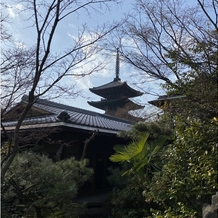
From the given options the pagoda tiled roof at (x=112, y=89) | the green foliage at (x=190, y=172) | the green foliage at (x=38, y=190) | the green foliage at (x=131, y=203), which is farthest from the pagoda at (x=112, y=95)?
the green foliage at (x=190, y=172)

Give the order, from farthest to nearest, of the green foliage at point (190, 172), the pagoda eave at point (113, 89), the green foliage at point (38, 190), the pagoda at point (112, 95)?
the pagoda at point (112, 95) < the pagoda eave at point (113, 89) < the green foliage at point (38, 190) < the green foliage at point (190, 172)

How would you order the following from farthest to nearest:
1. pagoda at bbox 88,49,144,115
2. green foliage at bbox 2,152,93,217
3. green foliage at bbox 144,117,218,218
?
pagoda at bbox 88,49,144,115
green foliage at bbox 2,152,93,217
green foliage at bbox 144,117,218,218

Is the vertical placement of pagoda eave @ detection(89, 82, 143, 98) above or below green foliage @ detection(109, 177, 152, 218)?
above

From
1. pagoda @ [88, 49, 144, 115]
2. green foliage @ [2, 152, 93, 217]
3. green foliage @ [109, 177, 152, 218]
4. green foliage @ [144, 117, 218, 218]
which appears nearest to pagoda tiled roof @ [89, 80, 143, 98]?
pagoda @ [88, 49, 144, 115]

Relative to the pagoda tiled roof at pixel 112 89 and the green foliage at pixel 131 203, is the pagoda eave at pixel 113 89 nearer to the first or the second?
the pagoda tiled roof at pixel 112 89

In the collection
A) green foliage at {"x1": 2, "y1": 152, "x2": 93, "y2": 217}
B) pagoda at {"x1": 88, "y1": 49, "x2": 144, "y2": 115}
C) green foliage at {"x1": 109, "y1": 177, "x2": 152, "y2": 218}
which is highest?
pagoda at {"x1": 88, "y1": 49, "x2": 144, "y2": 115}

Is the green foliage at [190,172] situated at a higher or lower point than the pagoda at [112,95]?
lower

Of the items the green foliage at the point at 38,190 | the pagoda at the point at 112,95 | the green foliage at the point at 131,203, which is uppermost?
the pagoda at the point at 112,95

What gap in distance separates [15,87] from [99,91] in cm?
1914

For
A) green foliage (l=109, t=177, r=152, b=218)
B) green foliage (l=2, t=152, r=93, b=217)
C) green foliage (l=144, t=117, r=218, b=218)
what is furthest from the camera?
green foliage (l=109, t=177, r=152, b=218)

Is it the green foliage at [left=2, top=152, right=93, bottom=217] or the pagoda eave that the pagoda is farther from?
the green foliage at [left=2, top=152, right=93, bottom=217]

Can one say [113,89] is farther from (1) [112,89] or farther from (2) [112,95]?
(2) [112,95]

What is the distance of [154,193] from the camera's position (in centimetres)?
401

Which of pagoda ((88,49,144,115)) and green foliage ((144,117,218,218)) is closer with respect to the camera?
green foliage ((144,117,218,218))
